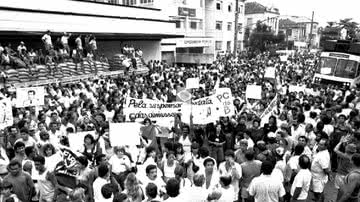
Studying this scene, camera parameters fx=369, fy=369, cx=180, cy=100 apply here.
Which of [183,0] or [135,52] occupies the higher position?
[183,0]

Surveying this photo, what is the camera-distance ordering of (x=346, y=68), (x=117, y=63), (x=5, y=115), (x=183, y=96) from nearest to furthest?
(x=5, y=115)
(x=183, y=96)
(x=346, y=68)
(x=117, y=63)

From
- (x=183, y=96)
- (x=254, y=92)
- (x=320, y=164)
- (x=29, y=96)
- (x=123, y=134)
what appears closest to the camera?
(x=320, y=164)

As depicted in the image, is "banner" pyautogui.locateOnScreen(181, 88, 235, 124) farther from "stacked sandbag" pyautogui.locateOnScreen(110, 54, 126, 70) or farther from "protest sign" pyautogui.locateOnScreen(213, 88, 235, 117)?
"stacked sandbag" pyautogui.locateOnScreen(110, 54, 126, 70)

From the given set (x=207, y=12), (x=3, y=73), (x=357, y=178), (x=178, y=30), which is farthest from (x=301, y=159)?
(x=207, y=12)

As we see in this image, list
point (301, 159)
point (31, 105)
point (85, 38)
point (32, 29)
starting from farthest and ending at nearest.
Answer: point (85, 38) → point (32, 29) → point (31, 105) → point (301, 159)

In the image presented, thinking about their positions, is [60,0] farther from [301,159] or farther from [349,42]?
[301,159]

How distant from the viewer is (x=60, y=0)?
980 inches

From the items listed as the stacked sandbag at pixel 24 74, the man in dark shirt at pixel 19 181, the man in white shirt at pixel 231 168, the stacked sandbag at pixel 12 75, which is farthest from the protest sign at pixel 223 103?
the stacked sandbag at pixel 24 74

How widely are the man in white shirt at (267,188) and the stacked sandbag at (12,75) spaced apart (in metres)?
15.8

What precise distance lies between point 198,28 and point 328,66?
32085mm

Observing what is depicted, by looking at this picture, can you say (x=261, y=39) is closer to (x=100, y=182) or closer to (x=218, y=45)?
(x=218, y=45)

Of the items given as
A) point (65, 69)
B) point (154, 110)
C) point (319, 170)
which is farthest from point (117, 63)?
point (319, 170)

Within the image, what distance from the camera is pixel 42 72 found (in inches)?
770

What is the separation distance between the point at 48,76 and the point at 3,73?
2901mm
